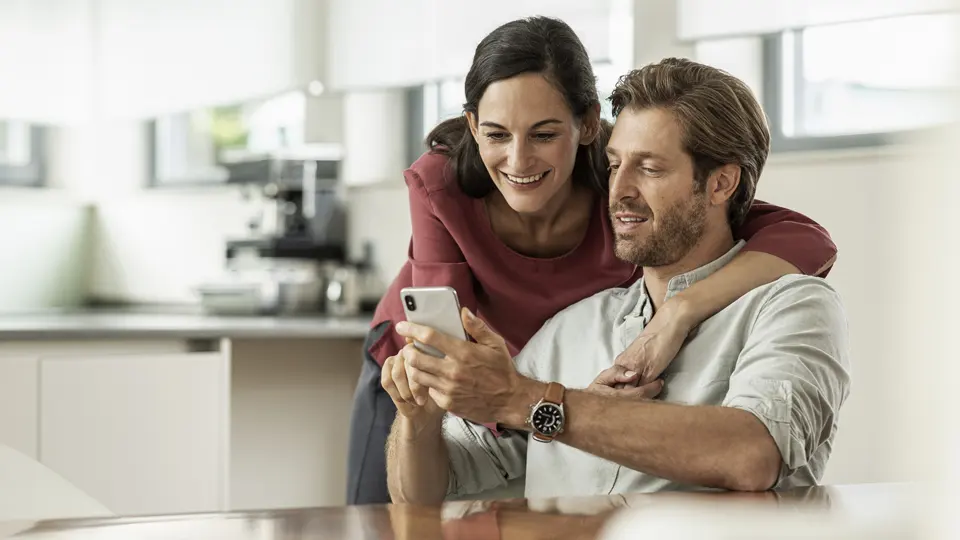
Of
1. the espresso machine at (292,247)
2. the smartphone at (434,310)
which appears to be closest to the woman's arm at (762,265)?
the smartphone at (434,310)

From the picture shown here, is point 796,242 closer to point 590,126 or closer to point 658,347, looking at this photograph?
point 658,347

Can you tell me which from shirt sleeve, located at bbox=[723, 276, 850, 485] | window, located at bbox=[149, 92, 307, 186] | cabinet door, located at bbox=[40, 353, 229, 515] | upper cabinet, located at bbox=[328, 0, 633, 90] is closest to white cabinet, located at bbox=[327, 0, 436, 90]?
upper cabinet, located at bbox=[328, 0, 633, 90]

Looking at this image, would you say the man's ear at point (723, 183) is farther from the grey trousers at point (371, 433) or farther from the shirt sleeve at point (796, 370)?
the grey trousers at point (371, 433)

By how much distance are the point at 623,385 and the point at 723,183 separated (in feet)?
1.22

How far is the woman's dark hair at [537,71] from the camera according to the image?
174 cm

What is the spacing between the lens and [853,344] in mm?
2543

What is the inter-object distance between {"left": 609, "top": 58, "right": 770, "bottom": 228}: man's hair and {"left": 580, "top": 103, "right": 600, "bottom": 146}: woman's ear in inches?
6.5

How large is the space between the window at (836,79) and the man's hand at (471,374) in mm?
1305

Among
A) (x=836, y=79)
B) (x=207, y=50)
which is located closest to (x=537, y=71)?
(x=836, y=79)

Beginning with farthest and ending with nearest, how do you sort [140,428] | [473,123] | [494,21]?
[494,21], [140,428], [473,123]

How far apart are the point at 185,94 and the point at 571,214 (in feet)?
8.56

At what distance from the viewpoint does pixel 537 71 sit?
5.69 ft

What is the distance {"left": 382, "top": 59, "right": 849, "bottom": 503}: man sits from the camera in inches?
51.3

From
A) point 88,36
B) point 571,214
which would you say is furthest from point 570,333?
point 88,36
